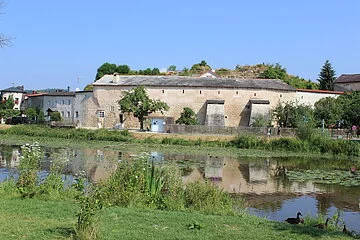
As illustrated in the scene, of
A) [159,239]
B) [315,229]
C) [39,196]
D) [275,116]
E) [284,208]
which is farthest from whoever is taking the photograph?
[275,116]

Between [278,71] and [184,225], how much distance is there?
60.9 metres

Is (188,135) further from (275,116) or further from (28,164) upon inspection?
(28,164)

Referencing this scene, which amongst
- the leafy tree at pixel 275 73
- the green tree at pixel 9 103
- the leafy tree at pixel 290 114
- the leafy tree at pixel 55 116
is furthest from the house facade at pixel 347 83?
the green tree at pixel 9 103

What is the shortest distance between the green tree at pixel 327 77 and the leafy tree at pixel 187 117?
26446mm

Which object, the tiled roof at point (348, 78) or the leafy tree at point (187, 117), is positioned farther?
the tiled roof at point (348, 78)

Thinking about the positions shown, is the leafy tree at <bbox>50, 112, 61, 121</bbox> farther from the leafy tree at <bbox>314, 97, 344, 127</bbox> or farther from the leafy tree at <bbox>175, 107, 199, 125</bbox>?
the leafy tree at <bbox>314, 97, 344, 127</bbox>

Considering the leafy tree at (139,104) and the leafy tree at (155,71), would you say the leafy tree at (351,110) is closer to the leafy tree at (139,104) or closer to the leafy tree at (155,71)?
the leafy tree at (139,104)

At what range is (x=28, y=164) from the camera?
429 inches

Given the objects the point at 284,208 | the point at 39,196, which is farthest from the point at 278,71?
the point at 39,196

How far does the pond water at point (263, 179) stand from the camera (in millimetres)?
13180

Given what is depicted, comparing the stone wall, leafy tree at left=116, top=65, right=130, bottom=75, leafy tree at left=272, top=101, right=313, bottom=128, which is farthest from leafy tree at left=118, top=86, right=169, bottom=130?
leafy tree at left=116, top=65, right=130, bottom=75

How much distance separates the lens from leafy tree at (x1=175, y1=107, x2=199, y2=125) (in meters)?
43.0

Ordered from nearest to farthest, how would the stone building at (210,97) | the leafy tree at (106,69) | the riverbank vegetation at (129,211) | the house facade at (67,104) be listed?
the riverbank vegetation at (129,211) → the stone building at (210,97) → the house facade at (67,104) → the leafy tree at (106,69)

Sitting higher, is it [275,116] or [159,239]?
[275,116]
